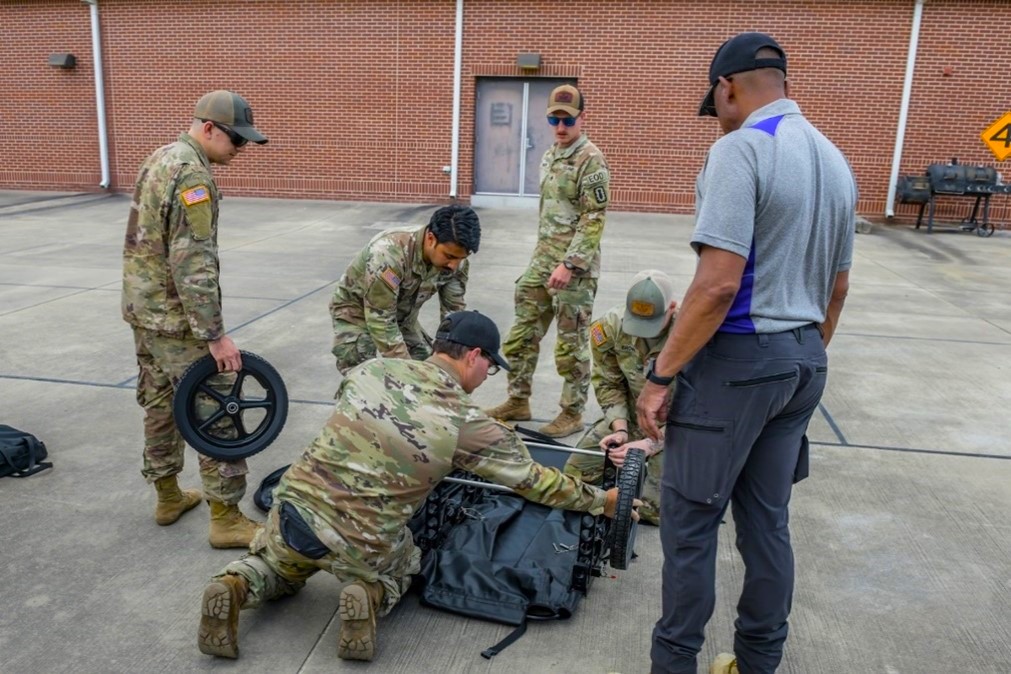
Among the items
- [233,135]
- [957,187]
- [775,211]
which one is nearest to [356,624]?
[775,211]

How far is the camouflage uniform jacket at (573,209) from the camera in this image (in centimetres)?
471

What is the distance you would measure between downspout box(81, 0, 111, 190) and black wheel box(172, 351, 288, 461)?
15140 mm

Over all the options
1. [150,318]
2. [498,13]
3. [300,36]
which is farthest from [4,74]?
[150,318]

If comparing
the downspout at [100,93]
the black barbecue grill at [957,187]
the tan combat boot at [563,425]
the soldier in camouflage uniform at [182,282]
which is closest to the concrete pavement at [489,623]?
the soldier in camouflage uniform at [182,282]

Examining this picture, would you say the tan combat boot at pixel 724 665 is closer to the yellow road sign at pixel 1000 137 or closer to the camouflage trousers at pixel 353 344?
the camouflage trousers at pixel 353 344

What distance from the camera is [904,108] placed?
14.2 m

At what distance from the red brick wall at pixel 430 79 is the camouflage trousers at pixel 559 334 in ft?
35.0

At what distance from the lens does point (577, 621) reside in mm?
2939

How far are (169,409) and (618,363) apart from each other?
196 centimetres

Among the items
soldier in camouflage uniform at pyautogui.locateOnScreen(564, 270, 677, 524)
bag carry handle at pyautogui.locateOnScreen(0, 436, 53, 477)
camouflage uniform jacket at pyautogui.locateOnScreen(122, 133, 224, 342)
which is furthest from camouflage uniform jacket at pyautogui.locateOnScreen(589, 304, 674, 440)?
bag carry handle at pyautogui.locateOnScreen(0, 436, 53, 477)

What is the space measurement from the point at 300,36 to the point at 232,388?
1362 cm

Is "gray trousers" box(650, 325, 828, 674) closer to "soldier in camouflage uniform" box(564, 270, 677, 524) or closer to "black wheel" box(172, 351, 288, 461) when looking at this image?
"soldier in camouflage uniform" box(564, 270, 677, 524)

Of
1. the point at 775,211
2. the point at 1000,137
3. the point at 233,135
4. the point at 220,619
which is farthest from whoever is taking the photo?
the point at 1000,137

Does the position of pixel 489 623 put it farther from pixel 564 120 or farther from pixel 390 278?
pixel 564 120
